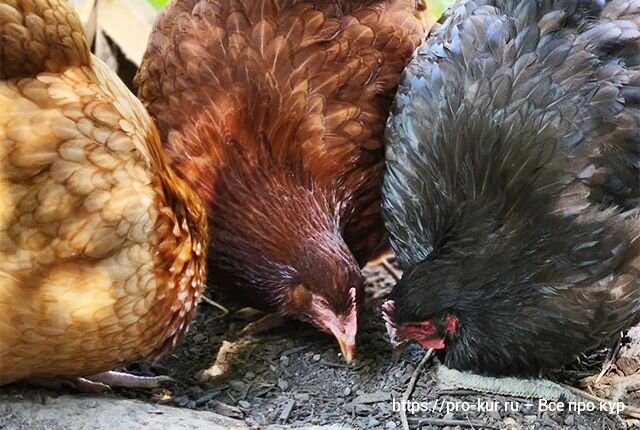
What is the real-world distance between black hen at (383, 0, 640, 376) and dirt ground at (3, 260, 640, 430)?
116 mm

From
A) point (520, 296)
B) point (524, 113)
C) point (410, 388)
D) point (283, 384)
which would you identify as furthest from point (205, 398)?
point (524, 113)

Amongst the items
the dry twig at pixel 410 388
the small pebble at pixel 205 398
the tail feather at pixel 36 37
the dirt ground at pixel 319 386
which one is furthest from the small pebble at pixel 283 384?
the tail feather at pixel 36 37

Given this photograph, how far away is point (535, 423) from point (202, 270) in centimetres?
87

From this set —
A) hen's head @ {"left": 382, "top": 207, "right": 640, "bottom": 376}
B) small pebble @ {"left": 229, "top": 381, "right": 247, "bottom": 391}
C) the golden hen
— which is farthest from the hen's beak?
the golden hen

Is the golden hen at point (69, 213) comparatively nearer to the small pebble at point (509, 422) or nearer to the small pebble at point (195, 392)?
the small pebble at point (195, 392)

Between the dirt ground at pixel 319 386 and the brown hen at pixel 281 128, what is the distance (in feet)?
0.40

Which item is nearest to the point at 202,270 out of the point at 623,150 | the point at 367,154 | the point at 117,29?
the point at 367,154

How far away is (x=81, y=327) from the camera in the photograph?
1599mm

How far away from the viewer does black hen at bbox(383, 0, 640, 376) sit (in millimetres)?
1751

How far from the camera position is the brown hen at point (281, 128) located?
206 centimetres

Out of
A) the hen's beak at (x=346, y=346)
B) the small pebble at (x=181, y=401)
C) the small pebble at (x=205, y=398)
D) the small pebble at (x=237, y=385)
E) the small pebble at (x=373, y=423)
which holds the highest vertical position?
the hen's beak at (x=346, y=346)

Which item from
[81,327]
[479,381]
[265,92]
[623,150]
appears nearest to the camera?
[81,327]

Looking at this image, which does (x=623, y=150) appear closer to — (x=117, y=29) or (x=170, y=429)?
(x=170, y=429)

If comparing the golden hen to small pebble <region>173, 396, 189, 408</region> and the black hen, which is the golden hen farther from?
the black hen
